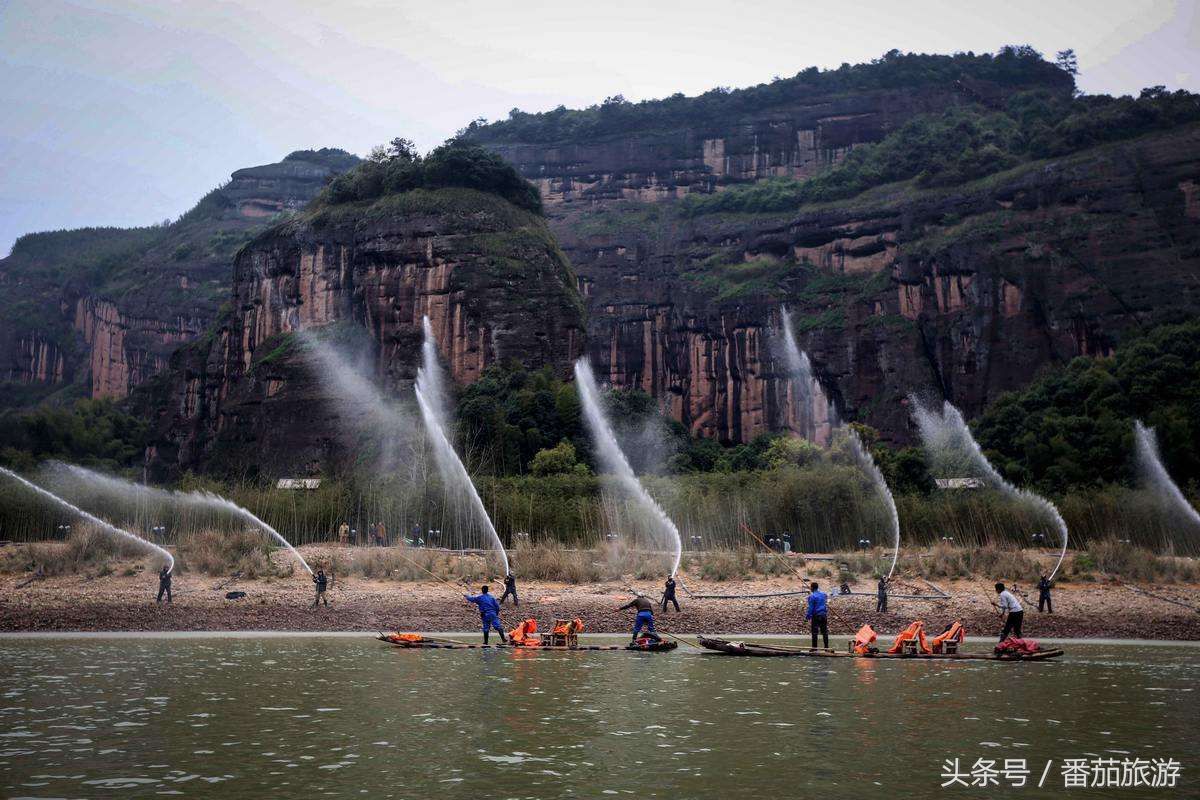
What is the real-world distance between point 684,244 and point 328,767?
441 feet

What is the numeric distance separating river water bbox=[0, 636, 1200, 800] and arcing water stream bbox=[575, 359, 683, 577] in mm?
19381

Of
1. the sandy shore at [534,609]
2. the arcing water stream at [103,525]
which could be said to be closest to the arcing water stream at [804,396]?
the sandy shore at [534,609]

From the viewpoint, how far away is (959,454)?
79812 millimetres

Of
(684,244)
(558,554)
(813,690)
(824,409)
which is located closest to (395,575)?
(558,554)

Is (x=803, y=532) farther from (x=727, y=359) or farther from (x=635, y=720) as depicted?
(x=727, y=359)

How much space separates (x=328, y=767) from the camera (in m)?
16.0

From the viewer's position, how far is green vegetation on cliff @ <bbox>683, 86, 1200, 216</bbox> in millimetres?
114625

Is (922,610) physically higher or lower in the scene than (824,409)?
lower

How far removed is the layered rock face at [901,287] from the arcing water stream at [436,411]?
43.9m

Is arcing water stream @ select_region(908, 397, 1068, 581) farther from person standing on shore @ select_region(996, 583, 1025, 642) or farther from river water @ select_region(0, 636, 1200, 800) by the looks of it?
river water @ select_region(0, 636, 1200, 800)

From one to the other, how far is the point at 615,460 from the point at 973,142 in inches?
3322

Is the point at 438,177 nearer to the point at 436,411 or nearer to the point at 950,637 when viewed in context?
the point at 436,411

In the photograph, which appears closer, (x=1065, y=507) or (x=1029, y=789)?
(x=1029, y=789)

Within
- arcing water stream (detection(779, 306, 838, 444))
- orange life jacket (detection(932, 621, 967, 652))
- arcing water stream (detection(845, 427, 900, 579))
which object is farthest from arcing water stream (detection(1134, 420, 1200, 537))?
arcing water stream (detection(779, 306, 838, 444))
